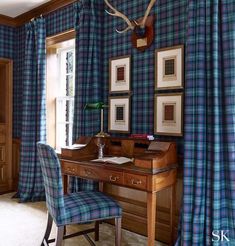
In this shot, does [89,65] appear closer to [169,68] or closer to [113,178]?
[169,68]

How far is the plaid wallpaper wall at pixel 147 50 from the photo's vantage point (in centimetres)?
278

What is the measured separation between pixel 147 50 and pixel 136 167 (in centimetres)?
127

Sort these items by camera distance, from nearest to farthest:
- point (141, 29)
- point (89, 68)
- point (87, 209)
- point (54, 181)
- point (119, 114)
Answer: point (54, 181)
point (87, 209)
point (141, 29)
point (119, 114)
point (89, 68)

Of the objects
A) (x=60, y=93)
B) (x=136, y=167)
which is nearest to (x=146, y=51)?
(x=136, y=167)

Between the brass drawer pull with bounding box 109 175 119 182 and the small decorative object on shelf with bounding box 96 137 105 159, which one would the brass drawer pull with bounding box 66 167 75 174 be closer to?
the small decorative object on shelf with bounding box 96 137 105 159

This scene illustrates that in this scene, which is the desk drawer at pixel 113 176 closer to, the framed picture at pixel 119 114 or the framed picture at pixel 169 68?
the framed picture at pixel 119 114


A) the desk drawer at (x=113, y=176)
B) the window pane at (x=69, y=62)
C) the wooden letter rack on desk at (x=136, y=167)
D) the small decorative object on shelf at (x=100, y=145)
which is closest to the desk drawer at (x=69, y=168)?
the wooden letter rack on desk at (x=136, y=167)

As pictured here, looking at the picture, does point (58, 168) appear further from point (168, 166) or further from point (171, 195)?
point (171, 195)

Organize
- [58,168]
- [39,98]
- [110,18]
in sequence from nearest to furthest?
1. [58,168]
2. [110,18]
3. [39,98]

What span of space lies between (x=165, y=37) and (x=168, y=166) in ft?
4.09

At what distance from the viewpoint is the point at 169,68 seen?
111 inches

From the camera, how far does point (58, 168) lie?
215 centimetres

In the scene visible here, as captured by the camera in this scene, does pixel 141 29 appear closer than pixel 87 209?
No

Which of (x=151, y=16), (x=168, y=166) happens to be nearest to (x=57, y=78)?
(x=151, y=16)
